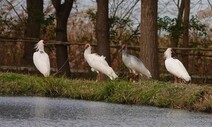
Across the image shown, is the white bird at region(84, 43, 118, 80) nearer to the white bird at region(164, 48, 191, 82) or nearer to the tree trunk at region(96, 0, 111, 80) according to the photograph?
the tree trunk at region(96, 0, 111, 80)

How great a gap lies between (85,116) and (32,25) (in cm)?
1190

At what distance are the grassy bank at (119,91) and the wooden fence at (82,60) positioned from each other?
667cm

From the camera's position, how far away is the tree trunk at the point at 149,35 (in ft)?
42.4

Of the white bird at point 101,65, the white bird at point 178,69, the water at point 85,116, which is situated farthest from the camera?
the white bird at point 101,65

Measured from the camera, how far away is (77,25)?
69.0 feet

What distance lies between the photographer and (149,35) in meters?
13.2

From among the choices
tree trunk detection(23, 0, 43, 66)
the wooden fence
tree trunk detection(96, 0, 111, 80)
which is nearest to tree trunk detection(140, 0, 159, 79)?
tree trunk detection(96, 0, 111, 80)

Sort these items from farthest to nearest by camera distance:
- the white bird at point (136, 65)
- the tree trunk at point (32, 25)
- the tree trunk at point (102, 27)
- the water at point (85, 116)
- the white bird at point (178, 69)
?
the tree trunk at point (32, 25) < the tree trunk at point (102, 27) < the white bird at point (136, 65) < the white bird at point (178, 69) < the water at point (85, 116)

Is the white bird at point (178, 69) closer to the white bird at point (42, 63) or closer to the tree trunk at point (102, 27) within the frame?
the tree trunk at point (102, 27)

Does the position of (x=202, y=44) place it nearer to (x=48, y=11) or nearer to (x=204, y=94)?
(x=48, y=11)

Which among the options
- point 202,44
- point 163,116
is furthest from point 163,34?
point 163,116

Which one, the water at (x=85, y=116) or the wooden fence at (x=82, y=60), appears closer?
the water at (x=85, y=116)

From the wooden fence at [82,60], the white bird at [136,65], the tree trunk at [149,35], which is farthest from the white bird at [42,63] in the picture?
the wooden fence at [82,60]

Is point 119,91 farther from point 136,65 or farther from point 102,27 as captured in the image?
point 102,27
